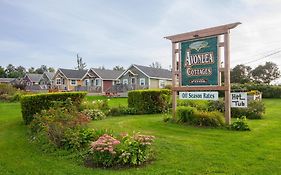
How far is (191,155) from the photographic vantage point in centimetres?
624

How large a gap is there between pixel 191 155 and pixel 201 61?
5.02 m

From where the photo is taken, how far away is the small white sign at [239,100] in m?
9.44

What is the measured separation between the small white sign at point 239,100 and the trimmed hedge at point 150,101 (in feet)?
19.7

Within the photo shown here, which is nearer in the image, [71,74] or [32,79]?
[71,74]

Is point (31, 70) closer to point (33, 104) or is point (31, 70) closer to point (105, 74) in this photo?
point (105, 74)

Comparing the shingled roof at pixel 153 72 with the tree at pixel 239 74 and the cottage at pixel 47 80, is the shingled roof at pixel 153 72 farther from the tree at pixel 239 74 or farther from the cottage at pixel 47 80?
the cottage at pixel 47 80

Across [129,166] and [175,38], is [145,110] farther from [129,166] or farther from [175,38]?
[129,166]

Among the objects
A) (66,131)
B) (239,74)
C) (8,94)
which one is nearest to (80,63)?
(239,74)

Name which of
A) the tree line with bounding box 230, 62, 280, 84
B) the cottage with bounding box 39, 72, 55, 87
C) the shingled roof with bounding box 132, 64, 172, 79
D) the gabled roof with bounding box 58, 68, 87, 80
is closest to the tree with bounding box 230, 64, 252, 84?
the tree line with bounding box 230, 62, 280, 84

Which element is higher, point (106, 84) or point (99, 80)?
point (99, 80)

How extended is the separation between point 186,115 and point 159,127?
1.19 m

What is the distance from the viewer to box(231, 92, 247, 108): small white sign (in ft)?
31.0

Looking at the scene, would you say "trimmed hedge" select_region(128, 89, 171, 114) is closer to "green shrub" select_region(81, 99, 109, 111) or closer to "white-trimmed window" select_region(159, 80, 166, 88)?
"green shrub" select_region(81, 99, 109, 111)

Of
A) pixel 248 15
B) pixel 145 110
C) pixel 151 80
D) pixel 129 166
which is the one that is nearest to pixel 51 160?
pixel 129 166
